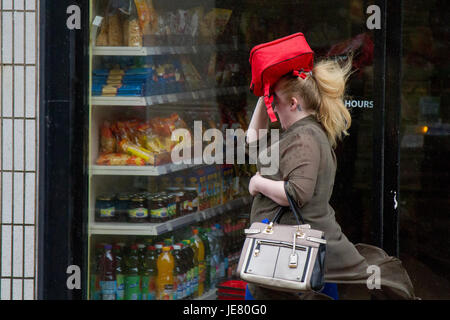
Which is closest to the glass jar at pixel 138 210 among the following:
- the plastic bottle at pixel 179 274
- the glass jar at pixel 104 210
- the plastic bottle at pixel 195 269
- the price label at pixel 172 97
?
the glass jar at pixel 104 210

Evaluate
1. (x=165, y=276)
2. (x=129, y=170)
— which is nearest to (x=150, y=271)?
(x=165, y=276)

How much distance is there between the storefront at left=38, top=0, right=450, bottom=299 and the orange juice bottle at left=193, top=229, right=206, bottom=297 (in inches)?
1.5

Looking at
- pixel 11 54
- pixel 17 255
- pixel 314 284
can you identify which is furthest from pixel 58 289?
pixel 314 284

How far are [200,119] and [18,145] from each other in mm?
1203

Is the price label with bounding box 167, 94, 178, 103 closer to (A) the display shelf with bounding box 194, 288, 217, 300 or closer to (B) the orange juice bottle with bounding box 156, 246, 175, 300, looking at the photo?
(B) the orange juice bottle with bounding box 156, 246, 175, 300

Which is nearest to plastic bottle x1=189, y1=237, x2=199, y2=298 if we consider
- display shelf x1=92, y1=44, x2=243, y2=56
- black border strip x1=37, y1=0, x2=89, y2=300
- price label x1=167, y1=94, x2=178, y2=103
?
black border strip x1=37, y1=0, x2=89, y2=300

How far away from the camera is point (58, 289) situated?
164 inches

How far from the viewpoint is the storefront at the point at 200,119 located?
13.4 ft

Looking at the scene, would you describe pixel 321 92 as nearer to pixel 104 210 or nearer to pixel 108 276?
pixel 104 210

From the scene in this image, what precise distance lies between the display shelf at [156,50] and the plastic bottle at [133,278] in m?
1.26

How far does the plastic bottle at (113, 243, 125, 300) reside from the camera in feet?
14.4
